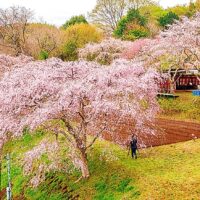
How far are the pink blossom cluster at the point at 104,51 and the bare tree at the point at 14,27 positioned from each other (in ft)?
37.0

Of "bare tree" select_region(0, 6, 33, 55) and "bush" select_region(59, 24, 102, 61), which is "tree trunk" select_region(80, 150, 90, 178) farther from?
"bare tree" select_region(0, 6, 33, 55)

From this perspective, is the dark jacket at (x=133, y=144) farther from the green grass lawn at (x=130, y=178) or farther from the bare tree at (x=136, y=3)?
the bare tree at (x=136, y=3)

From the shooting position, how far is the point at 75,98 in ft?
75.7

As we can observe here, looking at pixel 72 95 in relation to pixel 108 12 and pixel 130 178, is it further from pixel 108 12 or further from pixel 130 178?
pixel 108 12

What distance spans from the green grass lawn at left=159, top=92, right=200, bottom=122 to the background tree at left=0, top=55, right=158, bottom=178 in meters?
11.2

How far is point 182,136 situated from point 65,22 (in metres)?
→ 57.0

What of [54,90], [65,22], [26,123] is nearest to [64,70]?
[54,90]

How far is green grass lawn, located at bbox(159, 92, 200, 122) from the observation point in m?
36.7

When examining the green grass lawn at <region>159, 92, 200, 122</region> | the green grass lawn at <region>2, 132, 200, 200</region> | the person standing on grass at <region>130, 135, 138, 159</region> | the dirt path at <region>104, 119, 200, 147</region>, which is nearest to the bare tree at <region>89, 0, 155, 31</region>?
the green grass lawn at <region>159, 92, 200, 122</region>

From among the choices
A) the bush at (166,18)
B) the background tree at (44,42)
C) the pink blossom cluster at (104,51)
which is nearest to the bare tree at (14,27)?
the background tree at (44,42)

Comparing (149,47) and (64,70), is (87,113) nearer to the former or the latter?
(64,70)

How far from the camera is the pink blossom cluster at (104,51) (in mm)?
52812

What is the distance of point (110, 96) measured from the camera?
79.5 ft

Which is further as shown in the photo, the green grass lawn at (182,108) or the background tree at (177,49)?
the background tree at (177,49)
